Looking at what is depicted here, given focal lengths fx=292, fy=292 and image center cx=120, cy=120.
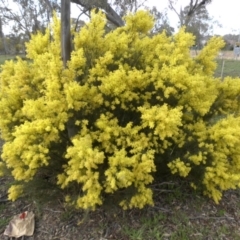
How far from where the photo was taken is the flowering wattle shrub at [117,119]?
242 cm

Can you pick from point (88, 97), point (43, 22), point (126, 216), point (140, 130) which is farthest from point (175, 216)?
point (43, 22)

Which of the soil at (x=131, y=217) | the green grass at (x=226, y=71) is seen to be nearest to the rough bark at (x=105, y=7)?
the green grass at (x=226, y=71)

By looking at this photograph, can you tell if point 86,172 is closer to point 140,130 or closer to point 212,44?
point 140,130

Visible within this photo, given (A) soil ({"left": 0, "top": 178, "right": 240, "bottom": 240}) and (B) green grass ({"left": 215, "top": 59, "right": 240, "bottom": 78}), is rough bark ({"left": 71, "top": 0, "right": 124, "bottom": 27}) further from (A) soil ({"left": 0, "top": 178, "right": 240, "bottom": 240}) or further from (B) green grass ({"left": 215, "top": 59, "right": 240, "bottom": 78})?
(A) soil ({"left": 0, "top": 178, "right": 240, "bottom": 240})

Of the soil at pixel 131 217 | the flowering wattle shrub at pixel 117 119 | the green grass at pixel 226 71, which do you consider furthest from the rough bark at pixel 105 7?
the soil at pixel 131 217

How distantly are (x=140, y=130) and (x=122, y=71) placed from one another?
580 mm

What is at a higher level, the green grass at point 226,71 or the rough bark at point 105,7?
the rough bark at point 105,7

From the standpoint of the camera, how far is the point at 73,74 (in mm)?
2602

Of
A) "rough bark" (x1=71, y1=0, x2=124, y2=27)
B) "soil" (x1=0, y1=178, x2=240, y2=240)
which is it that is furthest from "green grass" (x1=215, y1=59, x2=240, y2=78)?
"soil" (x1=0, y1=178, x2=240, y2=240)

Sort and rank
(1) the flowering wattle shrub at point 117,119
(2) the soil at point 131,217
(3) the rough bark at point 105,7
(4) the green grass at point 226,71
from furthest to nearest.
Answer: (4) the green grass at point 226,71 → (3) the rough bark at point 105,7 → (2) the soil at point 131,217 → (1) the flowering wattle shrub at point 117,119

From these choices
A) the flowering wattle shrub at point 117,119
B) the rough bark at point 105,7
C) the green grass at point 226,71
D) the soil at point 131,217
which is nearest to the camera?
the flowering wattle shrub at point 117,119

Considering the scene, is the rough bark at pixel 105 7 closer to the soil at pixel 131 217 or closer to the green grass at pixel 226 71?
the green grass at pixel 226 71

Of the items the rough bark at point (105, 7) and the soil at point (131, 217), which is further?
the rough bark at point (105, 7)

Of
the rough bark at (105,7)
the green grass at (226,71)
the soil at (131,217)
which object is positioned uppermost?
the rough bark at (105,7)
